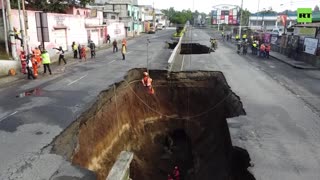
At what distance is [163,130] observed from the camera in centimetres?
1916

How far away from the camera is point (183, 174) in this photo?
48.7 ft

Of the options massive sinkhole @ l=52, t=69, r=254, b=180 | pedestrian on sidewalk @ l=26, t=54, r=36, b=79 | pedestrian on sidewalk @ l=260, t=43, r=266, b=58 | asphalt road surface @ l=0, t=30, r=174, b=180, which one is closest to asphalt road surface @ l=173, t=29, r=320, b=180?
massive sinkhole @ l=52, t=69, r=254, b=180

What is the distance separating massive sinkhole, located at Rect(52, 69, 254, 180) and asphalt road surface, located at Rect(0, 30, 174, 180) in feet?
1.76

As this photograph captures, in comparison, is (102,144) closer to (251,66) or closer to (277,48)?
(251,66)

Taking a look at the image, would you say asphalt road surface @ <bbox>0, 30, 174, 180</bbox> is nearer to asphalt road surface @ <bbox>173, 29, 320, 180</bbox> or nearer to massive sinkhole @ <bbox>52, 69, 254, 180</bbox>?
massive sinkhole @ <bbox>52, 69, 254, 180</bbox>

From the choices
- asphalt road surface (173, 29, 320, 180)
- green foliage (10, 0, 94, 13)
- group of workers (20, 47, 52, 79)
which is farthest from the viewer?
green foliage (10, 0, 94, 13)

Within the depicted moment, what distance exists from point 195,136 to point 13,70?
12.3 m

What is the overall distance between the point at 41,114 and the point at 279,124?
9.12 metres

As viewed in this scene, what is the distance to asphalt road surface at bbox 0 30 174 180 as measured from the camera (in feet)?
26.4

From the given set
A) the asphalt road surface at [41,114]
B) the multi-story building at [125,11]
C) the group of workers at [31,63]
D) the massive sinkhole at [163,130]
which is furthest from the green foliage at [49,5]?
the multi-story building at [125,11]

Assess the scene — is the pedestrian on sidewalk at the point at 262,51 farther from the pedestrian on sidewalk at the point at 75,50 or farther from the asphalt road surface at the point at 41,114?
the pedestrian on sidewalk at the point at 75,50

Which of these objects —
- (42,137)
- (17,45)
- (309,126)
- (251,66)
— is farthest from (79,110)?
(251,66)

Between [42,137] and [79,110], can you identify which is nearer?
[42,137]

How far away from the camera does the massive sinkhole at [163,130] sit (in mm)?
11141
